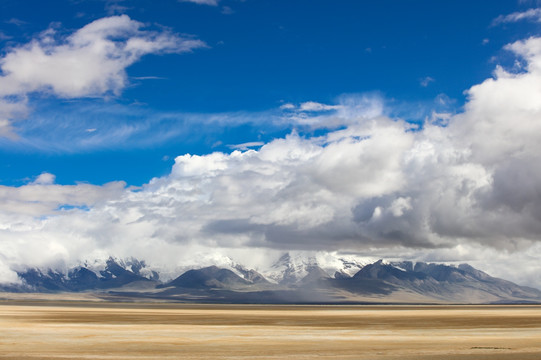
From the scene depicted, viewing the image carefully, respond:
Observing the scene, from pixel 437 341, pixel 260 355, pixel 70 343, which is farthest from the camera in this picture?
pixel 437 341

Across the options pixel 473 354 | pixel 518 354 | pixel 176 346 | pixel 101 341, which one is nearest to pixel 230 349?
pixel 176 346

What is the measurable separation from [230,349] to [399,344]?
58.9ft

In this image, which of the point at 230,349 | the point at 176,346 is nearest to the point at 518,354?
the point at 230,349

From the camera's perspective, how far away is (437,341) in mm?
63656

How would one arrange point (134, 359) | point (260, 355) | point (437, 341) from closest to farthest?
point (134, 359) < point (260, 355) < point (437, 341)

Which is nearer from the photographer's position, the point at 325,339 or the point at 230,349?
the point at 230,349

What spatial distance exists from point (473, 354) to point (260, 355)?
1784 centimetres

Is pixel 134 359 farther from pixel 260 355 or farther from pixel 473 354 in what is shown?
pixel 473 354

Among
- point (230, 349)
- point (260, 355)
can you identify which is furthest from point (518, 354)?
point (230, 349)

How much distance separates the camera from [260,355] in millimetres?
47969

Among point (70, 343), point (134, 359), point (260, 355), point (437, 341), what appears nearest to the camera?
point (134, 359)

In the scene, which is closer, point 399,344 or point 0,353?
point 0,353

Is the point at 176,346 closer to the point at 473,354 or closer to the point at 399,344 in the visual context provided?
the point at 399,344

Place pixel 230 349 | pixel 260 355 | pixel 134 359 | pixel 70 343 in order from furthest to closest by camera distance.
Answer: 1. pixel 70 343
2. pixel 230 349
3. pixel 260 355
4. pixel 134 359
